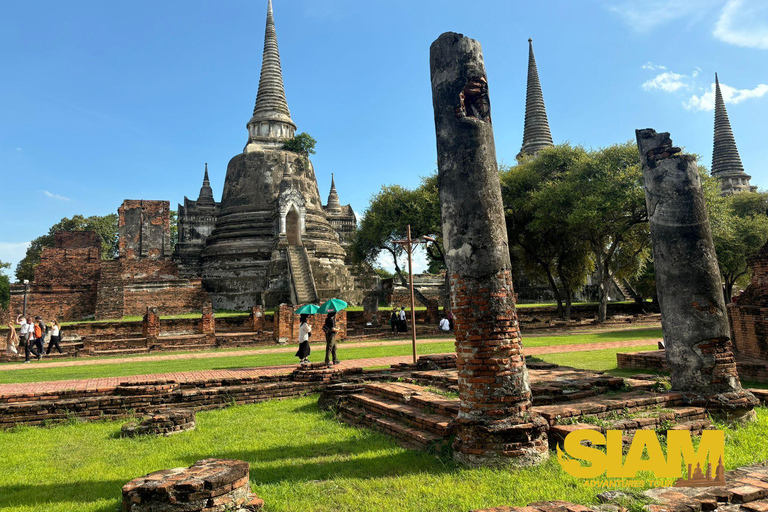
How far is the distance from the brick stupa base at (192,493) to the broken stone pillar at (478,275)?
6.54 ft

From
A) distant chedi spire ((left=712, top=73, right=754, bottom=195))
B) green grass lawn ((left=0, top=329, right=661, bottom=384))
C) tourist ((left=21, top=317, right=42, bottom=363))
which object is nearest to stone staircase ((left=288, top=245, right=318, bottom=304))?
green grass lawn ((left=0, top=329, right=661, bottom=384))

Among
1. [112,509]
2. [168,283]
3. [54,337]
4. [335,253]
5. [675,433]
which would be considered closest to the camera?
[112,509]

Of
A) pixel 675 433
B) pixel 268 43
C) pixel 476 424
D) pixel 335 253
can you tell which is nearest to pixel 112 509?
pixel 476 424

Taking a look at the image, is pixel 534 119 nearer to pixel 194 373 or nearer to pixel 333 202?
pixel 333 202

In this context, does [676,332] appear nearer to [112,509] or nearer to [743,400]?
[743,400]

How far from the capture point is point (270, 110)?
36062mm

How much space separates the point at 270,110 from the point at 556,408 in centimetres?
3359

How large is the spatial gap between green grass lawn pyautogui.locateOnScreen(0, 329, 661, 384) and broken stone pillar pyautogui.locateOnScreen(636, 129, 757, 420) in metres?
5.79

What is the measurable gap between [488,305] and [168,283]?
78.7ft

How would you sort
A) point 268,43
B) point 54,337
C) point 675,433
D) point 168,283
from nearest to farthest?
point 675,433, point 54,337, point 168,283, point 268,43

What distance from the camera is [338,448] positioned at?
571cm

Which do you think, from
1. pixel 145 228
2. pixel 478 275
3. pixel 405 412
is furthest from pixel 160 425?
pixel 145 228

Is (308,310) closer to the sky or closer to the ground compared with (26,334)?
closer to the sky

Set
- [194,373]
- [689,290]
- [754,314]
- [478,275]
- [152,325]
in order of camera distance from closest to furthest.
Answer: [478,275], [689,290], [754,314], [194,373], [152,325]
